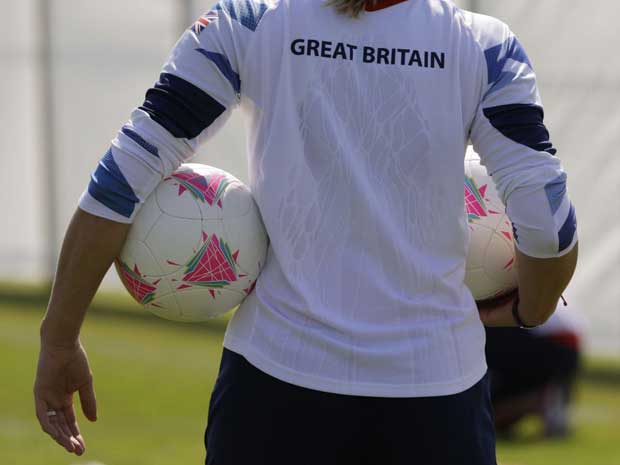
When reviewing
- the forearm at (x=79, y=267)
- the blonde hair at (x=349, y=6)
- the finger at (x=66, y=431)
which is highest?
the blonde hair at (x=349, y=6)

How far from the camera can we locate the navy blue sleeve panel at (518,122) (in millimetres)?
2395

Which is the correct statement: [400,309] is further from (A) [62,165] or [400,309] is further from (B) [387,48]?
(A) [62,165]

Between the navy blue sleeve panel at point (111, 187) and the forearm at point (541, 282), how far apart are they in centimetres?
82

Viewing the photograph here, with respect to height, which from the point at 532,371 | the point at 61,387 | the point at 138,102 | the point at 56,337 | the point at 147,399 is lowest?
the point at 147,399

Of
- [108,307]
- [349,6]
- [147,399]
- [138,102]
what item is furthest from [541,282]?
[108,307]

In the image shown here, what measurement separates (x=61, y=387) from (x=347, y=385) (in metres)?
0.63

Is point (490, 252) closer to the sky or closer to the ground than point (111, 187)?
closer to the ground

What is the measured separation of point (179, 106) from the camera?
7.88ft

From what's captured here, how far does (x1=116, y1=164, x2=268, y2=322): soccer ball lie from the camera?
260 cm

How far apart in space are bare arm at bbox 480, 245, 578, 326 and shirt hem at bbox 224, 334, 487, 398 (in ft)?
1.01

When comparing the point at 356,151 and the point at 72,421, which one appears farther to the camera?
the point at 72,421

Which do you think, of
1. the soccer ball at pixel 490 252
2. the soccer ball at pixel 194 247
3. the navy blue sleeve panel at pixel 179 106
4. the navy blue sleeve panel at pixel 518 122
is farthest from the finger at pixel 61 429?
the navy blue sleeve panel at pixel 518 122

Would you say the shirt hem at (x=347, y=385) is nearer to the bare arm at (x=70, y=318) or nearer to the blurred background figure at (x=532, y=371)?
the bare arm at (x=70, y=318)

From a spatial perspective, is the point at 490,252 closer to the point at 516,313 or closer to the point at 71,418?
the point at 516,313
